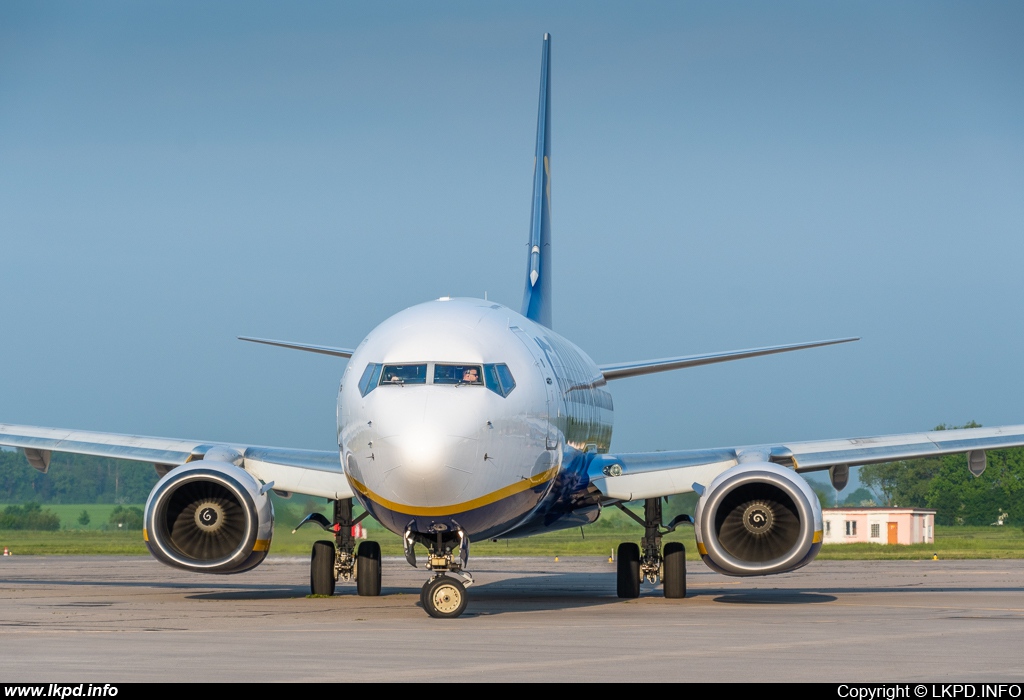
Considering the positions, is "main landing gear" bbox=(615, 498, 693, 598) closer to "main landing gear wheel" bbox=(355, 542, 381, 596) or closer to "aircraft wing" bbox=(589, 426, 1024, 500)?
"aircraft wing" bbox=(589, 426, 1024, 500)

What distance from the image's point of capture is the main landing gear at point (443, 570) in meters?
15.8

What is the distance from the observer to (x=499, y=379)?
16.1 m

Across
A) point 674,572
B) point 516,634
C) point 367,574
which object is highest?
point 674,572

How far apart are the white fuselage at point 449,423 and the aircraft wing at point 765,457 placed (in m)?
2.51

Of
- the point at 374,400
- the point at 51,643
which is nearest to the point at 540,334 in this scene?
the point at 374,400

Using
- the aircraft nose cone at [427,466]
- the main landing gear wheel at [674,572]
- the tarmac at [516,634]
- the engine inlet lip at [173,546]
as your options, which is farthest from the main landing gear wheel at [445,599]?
the main landing gear wheel at [674,572]

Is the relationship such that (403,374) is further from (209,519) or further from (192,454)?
→ (192,454)

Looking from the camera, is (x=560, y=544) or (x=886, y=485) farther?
(x=886, y=485)

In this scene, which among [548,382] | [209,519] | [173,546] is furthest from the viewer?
[209,519]

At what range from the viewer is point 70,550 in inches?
1934

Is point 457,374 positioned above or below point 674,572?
above

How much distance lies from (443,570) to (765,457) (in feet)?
19.8

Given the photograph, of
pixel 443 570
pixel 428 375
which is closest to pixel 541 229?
pixel 428 375

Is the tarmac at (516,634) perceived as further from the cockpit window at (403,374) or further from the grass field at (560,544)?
the grass field at (560,544)
